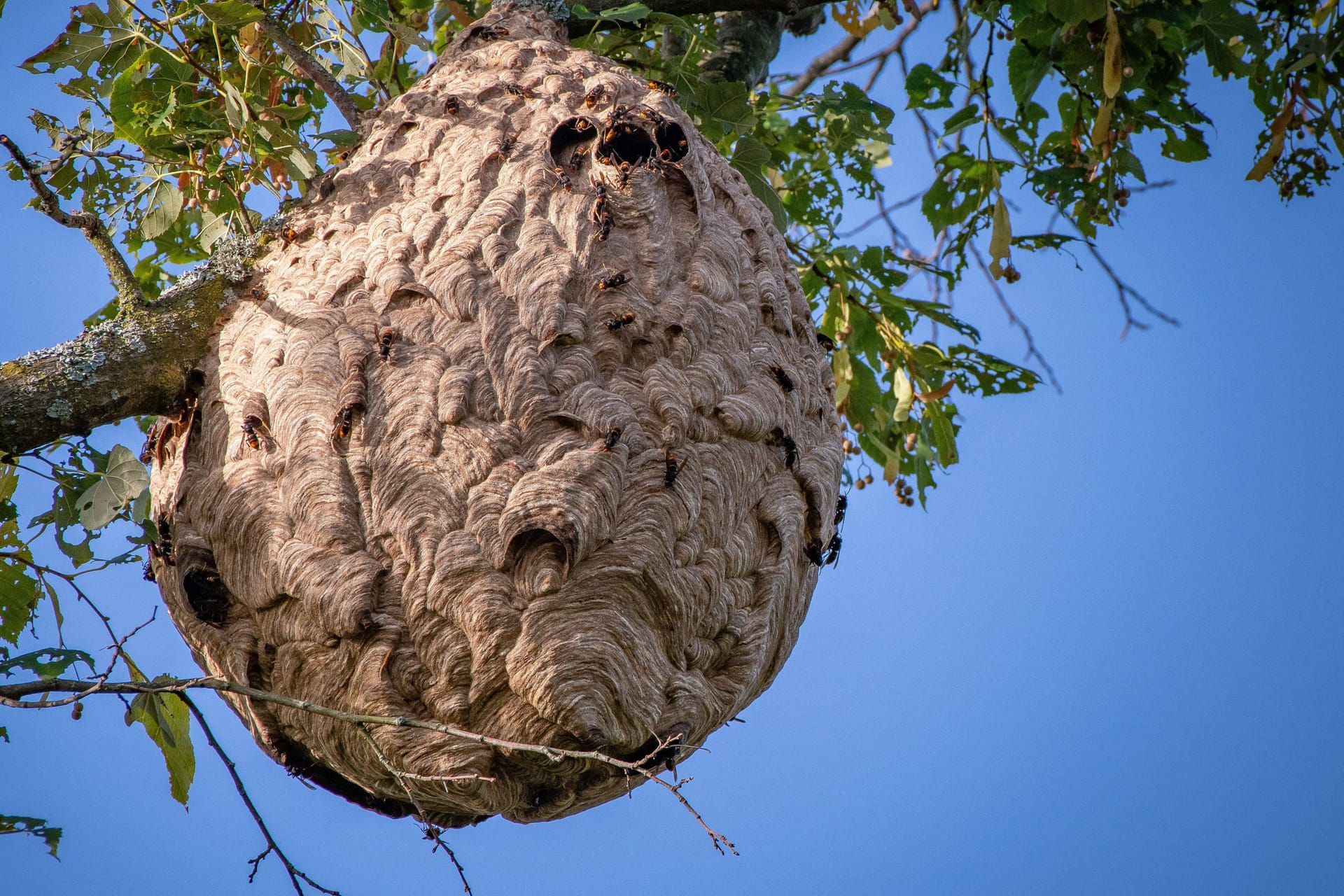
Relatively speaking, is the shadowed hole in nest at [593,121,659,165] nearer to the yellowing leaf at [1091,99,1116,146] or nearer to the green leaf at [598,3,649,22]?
the green leaf at [598,3,649,22]

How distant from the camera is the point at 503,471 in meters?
→ 1.83

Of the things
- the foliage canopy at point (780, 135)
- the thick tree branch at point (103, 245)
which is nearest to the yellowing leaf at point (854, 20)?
the foliage canopy at point (780, 135)

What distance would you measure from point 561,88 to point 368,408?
2.91 ft

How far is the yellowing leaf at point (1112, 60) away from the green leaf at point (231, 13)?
6.20 ft

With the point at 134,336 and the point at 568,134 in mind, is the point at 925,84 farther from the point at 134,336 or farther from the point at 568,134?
the point at 134,336

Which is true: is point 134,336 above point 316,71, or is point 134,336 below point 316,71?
below

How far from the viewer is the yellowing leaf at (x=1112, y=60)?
8.93 ft

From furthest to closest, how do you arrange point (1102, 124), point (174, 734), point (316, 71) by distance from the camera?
1. point (1102, 124)
2. point (316, 71)
3. point (174, 734)

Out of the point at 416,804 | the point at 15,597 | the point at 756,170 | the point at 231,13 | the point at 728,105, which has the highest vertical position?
the point at 231,13

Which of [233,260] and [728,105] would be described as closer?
[233,260]

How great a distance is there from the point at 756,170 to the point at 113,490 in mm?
1601

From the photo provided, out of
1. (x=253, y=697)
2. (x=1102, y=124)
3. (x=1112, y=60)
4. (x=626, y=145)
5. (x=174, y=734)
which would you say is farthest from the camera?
(x=1102, y=124)

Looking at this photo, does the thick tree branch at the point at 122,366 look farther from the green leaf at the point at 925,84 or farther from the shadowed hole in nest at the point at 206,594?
the green leaf at the point at 925,84

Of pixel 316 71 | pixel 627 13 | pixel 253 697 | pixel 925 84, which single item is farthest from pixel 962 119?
pixel 253 697
